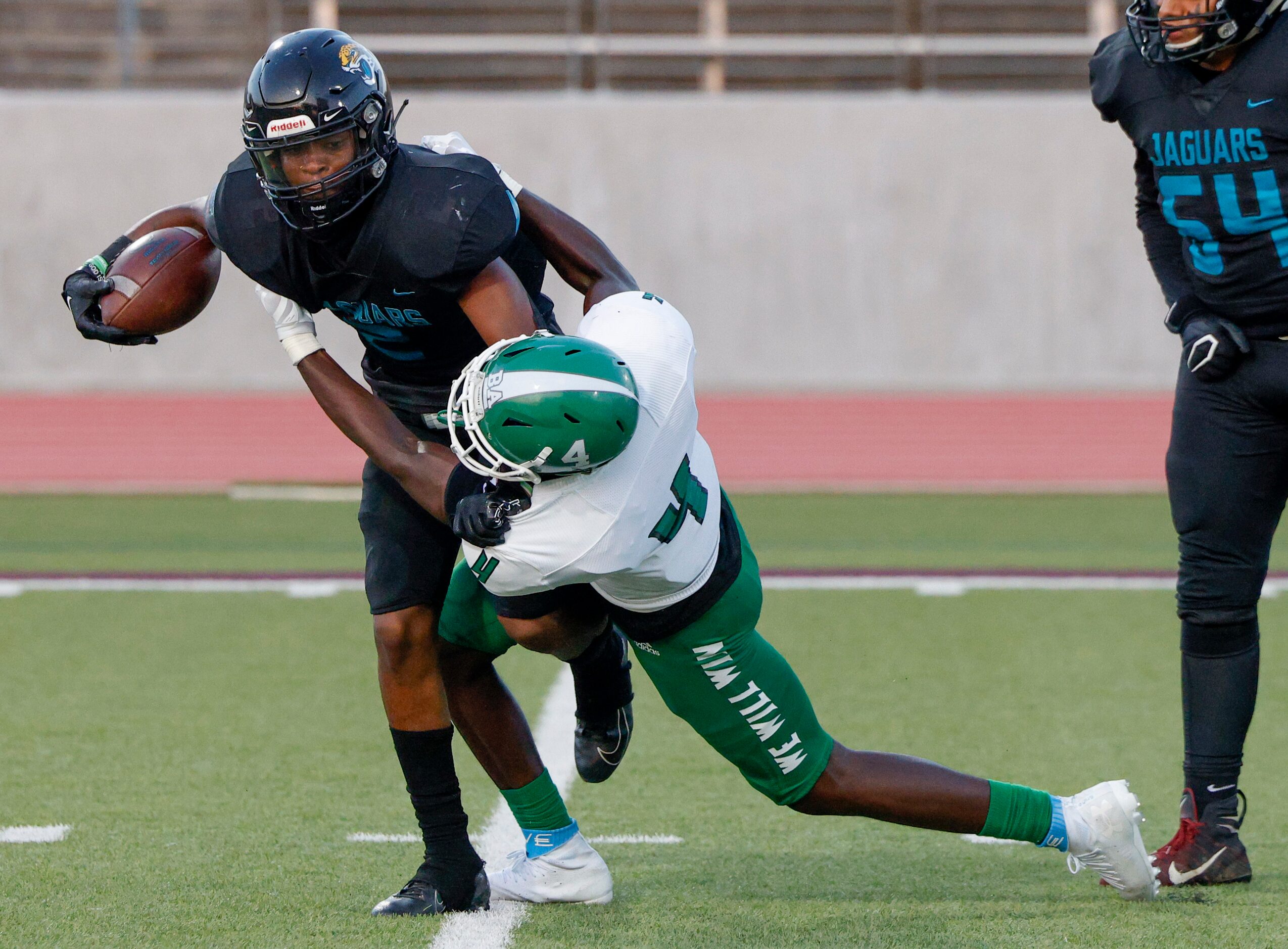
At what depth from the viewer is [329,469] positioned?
9641 millimetres

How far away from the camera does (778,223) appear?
1439 centimetres

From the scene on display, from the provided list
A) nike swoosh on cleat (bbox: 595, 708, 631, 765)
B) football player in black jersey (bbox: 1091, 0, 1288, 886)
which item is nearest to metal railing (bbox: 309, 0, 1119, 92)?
football player in black jersey (bbox: 1091, 0, 1288, 886)

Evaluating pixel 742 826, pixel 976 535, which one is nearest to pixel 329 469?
pixel 976 535

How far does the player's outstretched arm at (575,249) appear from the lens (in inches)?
113

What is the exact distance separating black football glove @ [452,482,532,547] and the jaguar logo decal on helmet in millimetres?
781

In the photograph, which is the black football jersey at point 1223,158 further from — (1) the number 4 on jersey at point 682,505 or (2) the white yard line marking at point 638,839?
(2) the white yard line marking at point 638,839

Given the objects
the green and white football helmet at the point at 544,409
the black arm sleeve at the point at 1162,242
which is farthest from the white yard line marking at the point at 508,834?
the black arm sleeve at the point at 1162,242

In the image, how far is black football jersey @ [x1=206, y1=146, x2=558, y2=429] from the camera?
8.67 feet

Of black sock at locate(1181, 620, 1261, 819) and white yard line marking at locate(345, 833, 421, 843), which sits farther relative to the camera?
white yard line marking at locate(345, 833, 421, 843)

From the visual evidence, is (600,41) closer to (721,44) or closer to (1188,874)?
(721,44)

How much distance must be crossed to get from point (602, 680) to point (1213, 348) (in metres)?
1.39

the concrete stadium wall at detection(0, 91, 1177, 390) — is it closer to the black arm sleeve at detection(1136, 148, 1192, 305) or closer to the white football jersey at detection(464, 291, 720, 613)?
the black arm sleeve at detection(1136, 148, 1192, 305)

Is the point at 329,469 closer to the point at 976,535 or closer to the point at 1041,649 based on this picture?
the point at 976,535

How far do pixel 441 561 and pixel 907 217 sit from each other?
1204 cm
